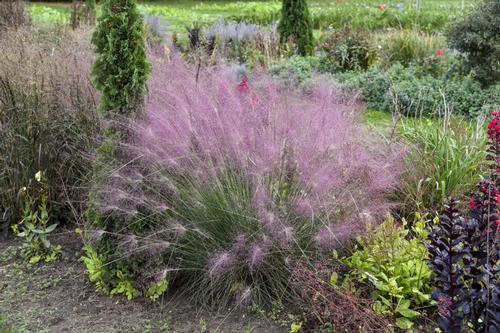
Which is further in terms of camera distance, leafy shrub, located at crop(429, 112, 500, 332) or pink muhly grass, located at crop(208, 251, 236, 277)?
pink muhly grass, located at crop(208, 251, 236, 277)

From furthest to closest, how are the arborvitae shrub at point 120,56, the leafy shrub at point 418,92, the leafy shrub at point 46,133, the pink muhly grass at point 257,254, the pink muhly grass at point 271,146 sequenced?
the leafy shrub at point 418,92
the leafy shrub at point 46,133
the arborvitae shrub at point 120,56
the pink muhly grass at point 271,146
the pink muhly grass at point 257,254

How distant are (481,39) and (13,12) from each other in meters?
7.39

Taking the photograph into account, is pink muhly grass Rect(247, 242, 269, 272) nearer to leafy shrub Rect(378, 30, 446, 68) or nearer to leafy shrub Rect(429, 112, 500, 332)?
leafy shrub Rect(429, 112, 500, 332)

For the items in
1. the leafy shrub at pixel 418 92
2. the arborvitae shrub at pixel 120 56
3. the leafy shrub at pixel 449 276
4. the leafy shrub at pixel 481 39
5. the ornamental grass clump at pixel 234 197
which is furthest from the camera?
the leafy shrub at pixel 481 39

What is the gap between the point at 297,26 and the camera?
11008mm

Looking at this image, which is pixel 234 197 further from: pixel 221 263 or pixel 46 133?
pixel 46 133

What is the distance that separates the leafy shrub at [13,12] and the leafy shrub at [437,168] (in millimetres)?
7475

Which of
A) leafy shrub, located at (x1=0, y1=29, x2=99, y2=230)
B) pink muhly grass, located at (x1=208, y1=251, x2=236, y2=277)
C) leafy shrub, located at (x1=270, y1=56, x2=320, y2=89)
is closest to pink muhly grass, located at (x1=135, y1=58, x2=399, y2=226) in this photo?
pink muhly grass, located at (x1=208, y1=251, x2=236, y2=277)

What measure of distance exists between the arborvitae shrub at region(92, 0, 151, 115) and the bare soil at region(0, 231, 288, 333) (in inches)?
46.2

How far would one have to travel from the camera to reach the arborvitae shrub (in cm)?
395

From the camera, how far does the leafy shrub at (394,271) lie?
3.39 metres

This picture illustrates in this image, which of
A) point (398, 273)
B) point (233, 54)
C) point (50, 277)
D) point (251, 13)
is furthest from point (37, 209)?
point (251, 13)

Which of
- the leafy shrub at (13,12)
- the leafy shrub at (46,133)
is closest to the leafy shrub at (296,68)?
the leafy shrub at (46,133)

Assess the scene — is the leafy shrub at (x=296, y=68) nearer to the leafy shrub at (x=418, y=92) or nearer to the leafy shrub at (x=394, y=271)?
the leafy shrub at (x=418, y=92)
